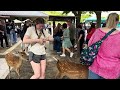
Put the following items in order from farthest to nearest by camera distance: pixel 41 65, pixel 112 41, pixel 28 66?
pixel 28 66 < pixel 41 65 < pixel 112 41

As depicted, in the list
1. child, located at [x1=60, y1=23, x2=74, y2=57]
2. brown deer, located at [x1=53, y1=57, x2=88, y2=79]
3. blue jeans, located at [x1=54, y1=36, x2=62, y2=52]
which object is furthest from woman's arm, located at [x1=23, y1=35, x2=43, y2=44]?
blue jeans, located at [x1=54, y1=36, x2=62, y2=52]

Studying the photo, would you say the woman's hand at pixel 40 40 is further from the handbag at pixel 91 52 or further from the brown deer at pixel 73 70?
the handbag at pixel 91 52

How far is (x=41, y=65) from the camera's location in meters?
5.17

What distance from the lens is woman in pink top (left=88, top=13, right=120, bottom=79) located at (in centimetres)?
360

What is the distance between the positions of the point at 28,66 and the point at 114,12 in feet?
19.2

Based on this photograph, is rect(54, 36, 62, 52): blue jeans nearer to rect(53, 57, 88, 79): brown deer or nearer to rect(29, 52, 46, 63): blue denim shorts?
rect(53, 57, 88, 79): brown deer

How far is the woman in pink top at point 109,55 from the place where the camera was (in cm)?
360

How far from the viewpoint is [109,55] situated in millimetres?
3613

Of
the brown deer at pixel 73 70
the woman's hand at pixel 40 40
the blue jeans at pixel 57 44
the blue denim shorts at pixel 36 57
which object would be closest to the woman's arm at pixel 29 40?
the woman's hand at pixel 40 40

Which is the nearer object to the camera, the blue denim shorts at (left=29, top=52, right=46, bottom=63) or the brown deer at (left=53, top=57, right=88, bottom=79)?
the blue denim shorts at (left=29, top=52, right=46, bottom=63)

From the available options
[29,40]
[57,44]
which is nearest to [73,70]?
[29,40]

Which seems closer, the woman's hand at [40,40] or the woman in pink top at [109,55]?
the woman in pink top at [109,55]
